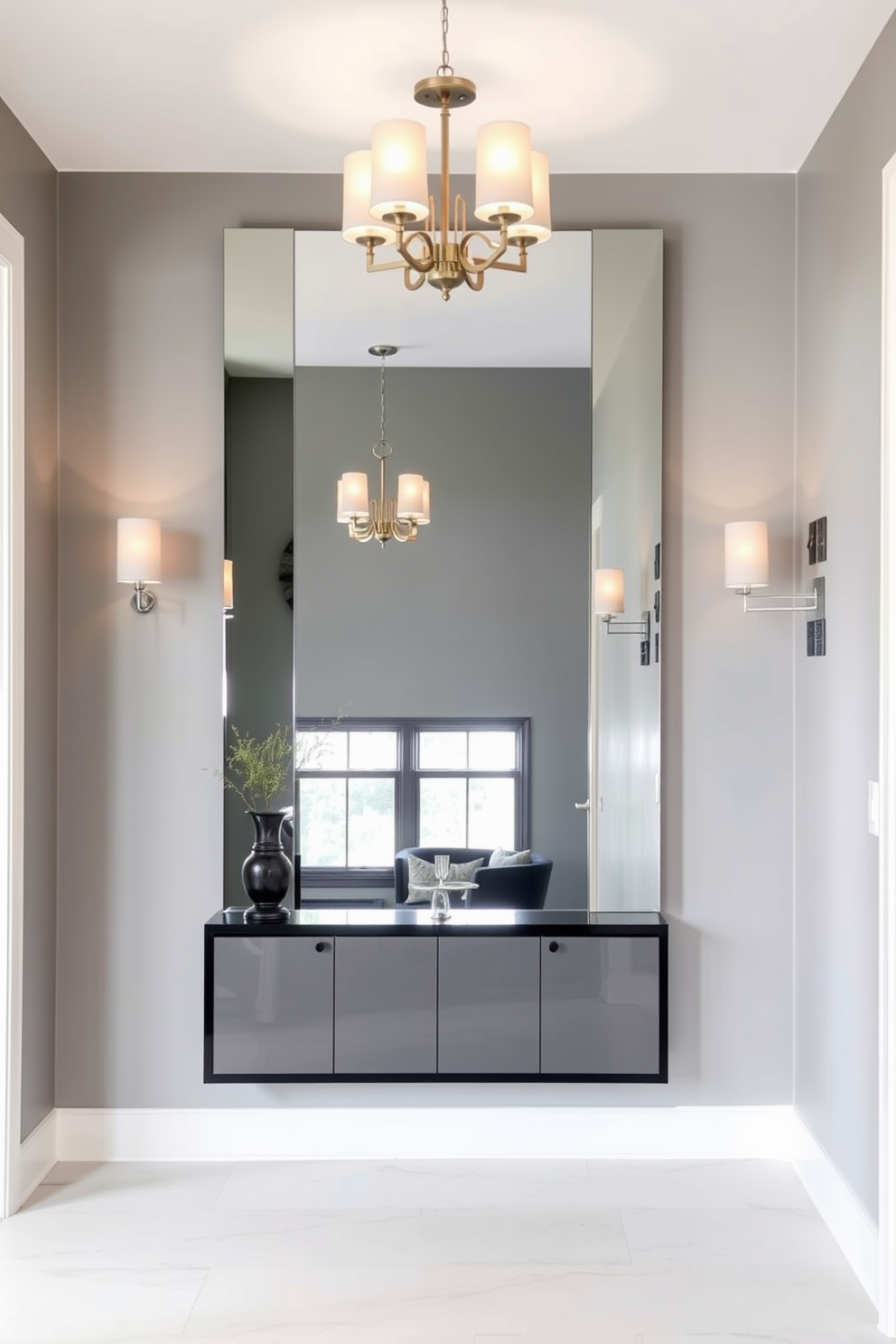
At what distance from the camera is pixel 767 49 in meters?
2.65

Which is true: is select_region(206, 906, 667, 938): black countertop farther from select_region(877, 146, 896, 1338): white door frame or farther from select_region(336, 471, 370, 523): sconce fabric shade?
select_region(336, 471, 370, 523): sconce fabric shade

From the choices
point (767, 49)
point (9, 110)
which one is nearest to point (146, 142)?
point (9, 110)

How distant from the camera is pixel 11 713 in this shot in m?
2.97

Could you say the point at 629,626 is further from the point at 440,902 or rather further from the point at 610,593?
the point at 440,902

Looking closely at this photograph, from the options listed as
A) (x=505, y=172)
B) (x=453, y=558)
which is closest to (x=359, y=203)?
(x=505, y=172)

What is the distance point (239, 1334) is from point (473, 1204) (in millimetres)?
785

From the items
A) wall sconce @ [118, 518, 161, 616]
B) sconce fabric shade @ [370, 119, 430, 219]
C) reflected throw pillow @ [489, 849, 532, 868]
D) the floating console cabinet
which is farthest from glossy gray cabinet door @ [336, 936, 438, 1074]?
sconce fabric shade @ [370, 119, 430, 219]

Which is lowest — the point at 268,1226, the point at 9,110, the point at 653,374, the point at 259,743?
the point at 268,1226

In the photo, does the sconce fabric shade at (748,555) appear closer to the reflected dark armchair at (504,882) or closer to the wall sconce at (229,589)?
the reflected dark armchair at (504,882)

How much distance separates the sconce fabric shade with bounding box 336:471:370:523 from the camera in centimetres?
333

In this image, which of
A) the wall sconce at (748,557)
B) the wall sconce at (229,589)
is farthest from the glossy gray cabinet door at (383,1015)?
the wall sconce at (748,557)

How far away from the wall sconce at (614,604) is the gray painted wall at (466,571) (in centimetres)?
5

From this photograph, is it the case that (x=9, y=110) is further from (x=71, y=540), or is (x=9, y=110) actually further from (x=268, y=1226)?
(x=268, y=1226)

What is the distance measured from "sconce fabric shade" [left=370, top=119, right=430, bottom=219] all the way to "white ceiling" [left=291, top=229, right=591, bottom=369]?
3.71 feet
